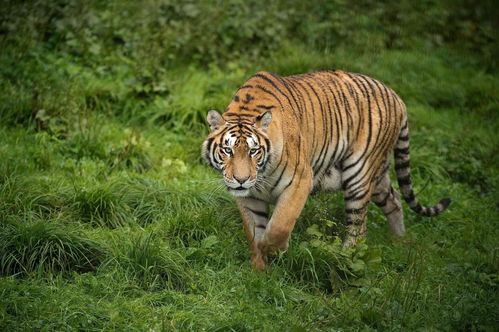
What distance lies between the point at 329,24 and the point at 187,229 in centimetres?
500

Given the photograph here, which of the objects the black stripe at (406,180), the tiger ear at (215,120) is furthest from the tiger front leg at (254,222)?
the black stripe at (406,180)

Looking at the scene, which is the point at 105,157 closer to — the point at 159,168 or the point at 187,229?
the point at 159,168

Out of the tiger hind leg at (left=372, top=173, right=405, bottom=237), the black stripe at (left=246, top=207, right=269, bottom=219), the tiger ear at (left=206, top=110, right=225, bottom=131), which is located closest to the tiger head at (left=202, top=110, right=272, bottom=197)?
the tiger ear at (left=206, top=110, right=225, bottom=131)

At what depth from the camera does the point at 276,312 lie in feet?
16.3

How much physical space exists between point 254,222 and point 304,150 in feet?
2.08

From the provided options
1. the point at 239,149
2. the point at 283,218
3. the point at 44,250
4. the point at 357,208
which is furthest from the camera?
the point at 357,208

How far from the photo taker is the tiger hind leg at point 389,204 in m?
6.70

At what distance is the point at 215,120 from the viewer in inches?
219

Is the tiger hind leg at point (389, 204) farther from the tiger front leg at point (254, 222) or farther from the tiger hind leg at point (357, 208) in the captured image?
the tiger front leg at point (254, 222)

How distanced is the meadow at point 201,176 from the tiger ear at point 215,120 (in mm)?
776

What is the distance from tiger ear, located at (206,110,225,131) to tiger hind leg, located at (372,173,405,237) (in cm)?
176

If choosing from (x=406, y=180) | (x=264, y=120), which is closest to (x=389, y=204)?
(x=406, y=180)

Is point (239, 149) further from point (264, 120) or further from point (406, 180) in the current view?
point (406, 180)

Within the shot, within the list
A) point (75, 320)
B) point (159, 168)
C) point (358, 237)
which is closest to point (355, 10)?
point (159, 168)
